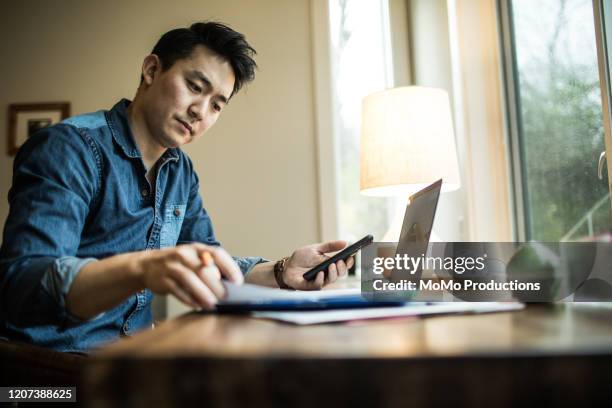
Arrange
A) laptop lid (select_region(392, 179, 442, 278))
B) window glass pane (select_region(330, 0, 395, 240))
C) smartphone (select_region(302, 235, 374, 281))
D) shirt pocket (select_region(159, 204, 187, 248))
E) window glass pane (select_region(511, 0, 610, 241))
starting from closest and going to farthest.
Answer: laptop lid (select_region(392, 179, 442, 278)) < smartphone (select_region(302, 235, 374, 281)) < shirt pocket (select_region(159, 204, 187, 248)) < window glass pane (select_region(511, 0, 610, 241)) < window glass pane (select_region(330, 0, 395, 240))

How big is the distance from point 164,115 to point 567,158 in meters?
1.35

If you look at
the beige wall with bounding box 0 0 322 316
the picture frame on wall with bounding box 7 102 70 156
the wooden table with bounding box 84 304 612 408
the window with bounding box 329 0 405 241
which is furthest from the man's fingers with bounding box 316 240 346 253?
the picture frame on wall with bounding box 7 102 70 156

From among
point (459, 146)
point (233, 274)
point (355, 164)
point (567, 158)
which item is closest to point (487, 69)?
point (459, 146)

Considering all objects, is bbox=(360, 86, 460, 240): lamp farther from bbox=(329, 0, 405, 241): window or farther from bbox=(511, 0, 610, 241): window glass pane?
bbox=(329, 0, 405, 241): window

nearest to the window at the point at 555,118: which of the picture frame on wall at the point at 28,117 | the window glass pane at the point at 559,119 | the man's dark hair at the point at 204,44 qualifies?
the window glass pane at the point at 559,119

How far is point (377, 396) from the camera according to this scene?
0.29 meters

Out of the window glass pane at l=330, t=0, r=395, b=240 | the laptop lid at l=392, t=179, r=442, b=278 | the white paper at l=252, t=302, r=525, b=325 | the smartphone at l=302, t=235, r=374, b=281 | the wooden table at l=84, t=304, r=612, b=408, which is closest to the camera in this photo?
the wooden table at l=84, t=304, r=612, b=408

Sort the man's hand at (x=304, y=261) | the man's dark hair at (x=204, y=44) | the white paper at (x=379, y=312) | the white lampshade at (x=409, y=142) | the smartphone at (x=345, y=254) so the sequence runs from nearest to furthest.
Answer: the white paper at (x=379, y=312) < the smartphone at (x=345, y=254) < the man's hand at (x=304, y=261) < the man's dark hair at (x=204, y=44) < the white lampshade at (x=409, y=142)

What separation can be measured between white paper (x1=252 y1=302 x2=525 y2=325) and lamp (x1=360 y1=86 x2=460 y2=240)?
41.1 inches

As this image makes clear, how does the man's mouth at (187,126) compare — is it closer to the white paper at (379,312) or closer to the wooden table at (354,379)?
the white paper at (379,312)

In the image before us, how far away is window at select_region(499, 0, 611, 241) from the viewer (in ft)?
5.03

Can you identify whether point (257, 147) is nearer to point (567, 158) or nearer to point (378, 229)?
point (378, 229)

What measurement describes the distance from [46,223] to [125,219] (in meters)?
0.33

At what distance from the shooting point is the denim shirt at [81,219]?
2.17ft
